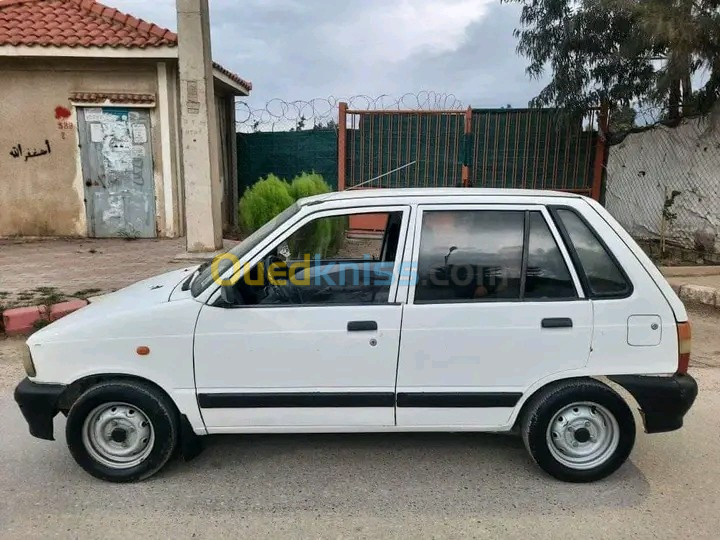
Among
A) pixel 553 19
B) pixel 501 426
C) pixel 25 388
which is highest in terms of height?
pixel 553 19

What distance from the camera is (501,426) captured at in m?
3.15

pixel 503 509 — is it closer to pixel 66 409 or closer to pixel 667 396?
pixel 667 396

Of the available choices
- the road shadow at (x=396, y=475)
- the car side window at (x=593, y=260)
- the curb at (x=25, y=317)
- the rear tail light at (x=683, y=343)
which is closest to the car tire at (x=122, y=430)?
the road shadow at (x=396, y=475)

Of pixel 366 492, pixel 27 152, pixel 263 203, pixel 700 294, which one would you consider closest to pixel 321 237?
pixel 366 492

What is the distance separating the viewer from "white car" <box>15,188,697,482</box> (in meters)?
3.02

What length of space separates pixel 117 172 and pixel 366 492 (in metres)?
9.38

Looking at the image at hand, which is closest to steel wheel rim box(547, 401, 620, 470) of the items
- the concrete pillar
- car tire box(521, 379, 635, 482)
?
car tire box(521, 379, 635, 482)

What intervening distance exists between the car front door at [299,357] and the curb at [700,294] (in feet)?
17.4

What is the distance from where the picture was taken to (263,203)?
26.7ft

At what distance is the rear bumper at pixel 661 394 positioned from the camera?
3.03 meters

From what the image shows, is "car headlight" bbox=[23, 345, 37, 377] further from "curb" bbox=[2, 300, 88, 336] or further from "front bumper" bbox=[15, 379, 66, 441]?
"curb" bbox=[2, 300, 88, 336]

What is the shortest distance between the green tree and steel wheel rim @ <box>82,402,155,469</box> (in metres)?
7.72

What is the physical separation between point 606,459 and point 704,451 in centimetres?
87

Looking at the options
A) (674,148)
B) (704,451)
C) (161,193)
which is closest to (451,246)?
(704,451)
